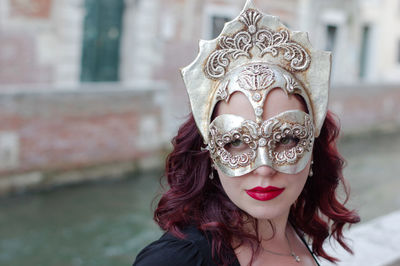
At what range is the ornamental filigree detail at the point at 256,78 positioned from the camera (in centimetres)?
139

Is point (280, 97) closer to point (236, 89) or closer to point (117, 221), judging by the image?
point (236, 89)

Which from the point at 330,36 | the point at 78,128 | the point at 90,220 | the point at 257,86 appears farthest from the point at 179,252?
the point at 330,36

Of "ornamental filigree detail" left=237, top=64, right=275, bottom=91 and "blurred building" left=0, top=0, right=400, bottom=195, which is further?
"blurred building" left=0, top=0, right=400, bottom=195

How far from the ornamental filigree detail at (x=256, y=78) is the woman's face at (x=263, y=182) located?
0.03 meters

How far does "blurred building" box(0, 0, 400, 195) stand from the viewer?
6656mm

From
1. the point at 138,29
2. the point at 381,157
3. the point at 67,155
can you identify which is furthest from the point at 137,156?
the point at 381,157

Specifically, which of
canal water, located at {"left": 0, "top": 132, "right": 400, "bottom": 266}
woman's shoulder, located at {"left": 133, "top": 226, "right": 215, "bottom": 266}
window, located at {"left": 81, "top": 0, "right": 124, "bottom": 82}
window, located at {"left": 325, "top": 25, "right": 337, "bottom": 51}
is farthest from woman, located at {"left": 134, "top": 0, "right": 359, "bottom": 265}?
window, located at {"left": 325, "top": 25, "right": 337, "bottom": 51}

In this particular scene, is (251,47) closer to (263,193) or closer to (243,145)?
(243,145)

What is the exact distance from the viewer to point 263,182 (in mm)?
1406

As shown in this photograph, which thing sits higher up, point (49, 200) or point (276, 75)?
point (276, 75)

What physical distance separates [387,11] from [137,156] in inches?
551

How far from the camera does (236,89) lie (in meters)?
1.40

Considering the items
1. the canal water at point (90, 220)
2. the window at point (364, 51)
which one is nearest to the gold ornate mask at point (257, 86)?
the canal water at point (90, 220)

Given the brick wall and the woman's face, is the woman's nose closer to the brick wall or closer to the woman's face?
the woman's face
